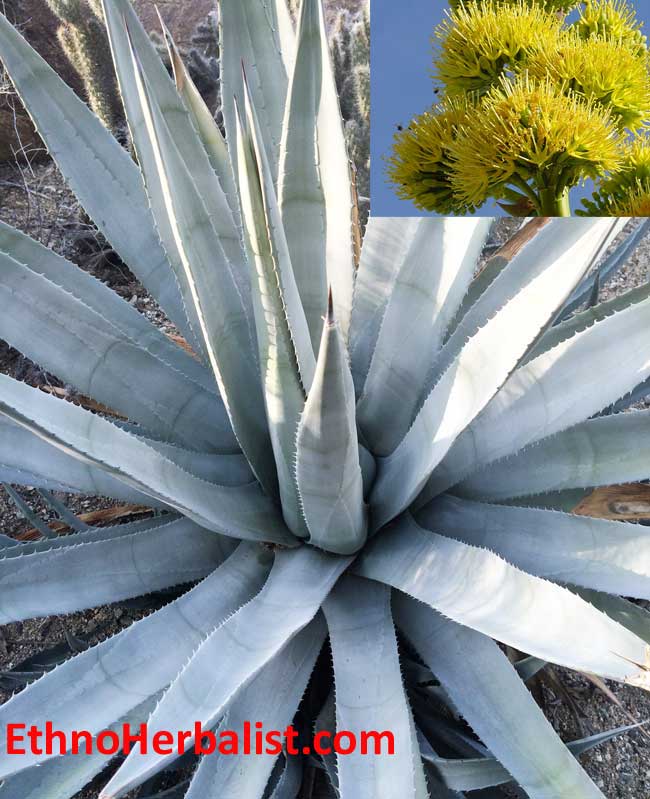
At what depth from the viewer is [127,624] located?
1584 mm

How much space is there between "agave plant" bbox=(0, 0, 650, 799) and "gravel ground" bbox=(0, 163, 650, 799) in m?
Answer: 0.31

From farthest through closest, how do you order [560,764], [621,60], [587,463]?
[621,60] < [587,463] < [560,764]

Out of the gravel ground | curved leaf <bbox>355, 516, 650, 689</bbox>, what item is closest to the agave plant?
curved leaf <bbox>355, 516, 650, 689</bbox>

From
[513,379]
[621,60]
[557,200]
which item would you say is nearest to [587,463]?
[513,379]

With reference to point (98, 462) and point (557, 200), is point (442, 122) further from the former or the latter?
point (98, 462)

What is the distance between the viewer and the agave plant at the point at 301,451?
876 millimetres

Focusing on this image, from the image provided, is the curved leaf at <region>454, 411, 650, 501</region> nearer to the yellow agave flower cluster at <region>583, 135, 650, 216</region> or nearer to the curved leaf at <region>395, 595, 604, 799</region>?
the curved leaf at <region>395, 595, 604, 799</region>

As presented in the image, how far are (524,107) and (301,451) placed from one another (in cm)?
81

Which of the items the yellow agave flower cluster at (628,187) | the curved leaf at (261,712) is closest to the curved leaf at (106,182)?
the curved leaf at (261,712)

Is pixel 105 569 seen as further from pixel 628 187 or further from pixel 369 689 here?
pixel 628 187

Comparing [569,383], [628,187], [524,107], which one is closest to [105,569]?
[569,383]

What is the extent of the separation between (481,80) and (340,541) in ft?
2.95

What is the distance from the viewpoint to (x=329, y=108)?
101 centimetres

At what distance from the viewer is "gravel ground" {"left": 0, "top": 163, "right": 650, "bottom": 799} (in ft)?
4.62
